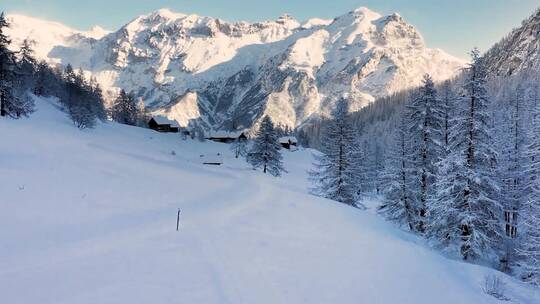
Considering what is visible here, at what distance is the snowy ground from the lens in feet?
28.5

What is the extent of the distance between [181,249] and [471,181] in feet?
56.9

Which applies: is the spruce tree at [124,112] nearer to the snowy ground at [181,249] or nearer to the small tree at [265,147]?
the small tree at [265,147]

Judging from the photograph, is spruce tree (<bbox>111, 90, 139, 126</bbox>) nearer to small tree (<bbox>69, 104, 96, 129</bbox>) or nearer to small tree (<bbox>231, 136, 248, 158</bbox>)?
small tree (<bbox>231, 136, 248, 158</bbox>)

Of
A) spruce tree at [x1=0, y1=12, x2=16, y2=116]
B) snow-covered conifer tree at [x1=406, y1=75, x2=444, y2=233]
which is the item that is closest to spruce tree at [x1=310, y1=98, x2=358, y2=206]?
snow-covered conifer tree at [x1=406, y1=75, x2=444, y2=233]

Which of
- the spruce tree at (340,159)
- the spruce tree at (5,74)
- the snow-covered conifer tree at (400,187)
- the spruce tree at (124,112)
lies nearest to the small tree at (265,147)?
the spruce tree at (340,159)

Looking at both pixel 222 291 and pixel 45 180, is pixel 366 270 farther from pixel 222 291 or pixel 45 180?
pixel 45 180

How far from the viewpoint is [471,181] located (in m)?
20.8

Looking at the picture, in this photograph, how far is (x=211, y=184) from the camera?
1041 inches

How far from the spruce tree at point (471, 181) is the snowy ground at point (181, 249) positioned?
4469 millimetres

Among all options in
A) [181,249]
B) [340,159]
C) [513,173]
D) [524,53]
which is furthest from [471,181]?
[524,53]

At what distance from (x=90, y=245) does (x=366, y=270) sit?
885 cm

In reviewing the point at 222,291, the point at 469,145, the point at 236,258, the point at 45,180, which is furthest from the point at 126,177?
the point at 469,145

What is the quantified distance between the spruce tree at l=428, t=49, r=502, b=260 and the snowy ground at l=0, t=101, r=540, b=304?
4.47m

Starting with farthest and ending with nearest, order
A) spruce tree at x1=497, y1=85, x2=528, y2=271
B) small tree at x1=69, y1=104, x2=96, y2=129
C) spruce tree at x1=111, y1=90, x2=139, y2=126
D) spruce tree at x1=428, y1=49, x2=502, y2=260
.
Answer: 1. spruce tree at x1=111, y1=90, x2=139, y2=126
2. small tree at x1=69, y1=104, x2=96, y2=129
3. spruce tree at x1=497, y1=85, x2=528, y2=271
4. spruce tree at x1=428, y1=49, x2=502, y2=260
